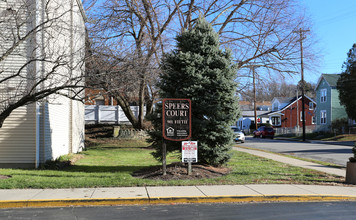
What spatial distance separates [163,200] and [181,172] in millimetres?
2965

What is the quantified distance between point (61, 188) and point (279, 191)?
5.55 metres

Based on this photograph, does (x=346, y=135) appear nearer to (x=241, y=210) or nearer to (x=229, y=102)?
(x=229, y=102)

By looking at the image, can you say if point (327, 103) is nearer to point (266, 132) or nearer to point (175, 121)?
point (266, 132)

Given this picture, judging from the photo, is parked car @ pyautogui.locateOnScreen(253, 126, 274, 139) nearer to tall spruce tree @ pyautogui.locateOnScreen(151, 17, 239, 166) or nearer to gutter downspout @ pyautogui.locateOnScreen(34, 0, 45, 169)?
tall spruce tree @ pyautogui.locateOnScreen(151, 17, 239, 166)

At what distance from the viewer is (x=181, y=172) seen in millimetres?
10695

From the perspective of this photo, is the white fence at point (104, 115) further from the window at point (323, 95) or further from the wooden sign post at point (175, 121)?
the window at point (323, 95)

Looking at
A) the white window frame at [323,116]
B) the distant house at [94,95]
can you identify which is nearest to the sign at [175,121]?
the distant house at [94,95]

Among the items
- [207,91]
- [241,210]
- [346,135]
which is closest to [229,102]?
[207,91]

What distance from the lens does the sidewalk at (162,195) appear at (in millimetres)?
7449

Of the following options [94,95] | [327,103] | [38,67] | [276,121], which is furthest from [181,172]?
[276,121]

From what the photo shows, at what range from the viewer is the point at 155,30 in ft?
71.8

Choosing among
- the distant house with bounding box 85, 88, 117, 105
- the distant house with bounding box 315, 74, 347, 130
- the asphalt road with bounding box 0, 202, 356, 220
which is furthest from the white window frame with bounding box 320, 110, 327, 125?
the asphalt road with bounding box 0, 202, 356, 220

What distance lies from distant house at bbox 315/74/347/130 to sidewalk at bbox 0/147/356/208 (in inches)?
1444

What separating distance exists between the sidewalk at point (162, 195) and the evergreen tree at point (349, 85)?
28438mm
